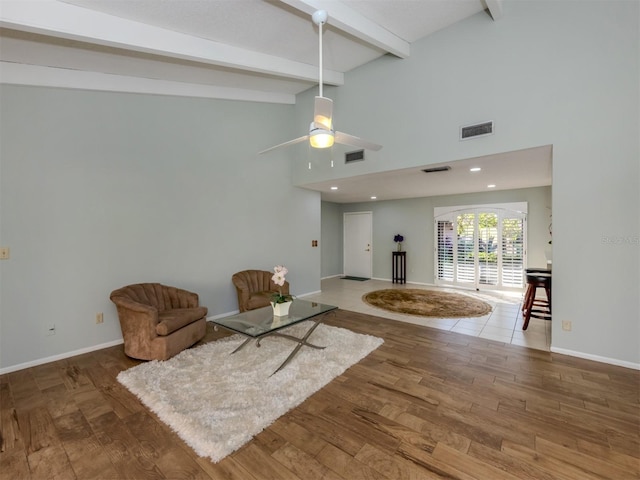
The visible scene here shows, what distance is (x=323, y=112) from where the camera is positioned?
2521 mm

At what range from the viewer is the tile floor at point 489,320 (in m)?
3.75

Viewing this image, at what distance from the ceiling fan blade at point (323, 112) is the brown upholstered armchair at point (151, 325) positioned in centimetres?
260

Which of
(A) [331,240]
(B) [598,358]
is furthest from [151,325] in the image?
(A) [331,240]

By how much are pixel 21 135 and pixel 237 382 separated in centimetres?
348

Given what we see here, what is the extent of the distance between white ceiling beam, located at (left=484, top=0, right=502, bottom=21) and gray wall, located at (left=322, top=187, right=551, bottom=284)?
4.03 meters

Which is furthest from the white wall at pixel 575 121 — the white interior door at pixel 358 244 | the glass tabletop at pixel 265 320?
the white interior door at pixel 358 244

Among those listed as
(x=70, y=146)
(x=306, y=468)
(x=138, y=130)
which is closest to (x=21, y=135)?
(x=70, y=146)

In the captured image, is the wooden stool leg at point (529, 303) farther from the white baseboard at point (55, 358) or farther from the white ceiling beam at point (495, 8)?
the white baseboard at point (55, 358)

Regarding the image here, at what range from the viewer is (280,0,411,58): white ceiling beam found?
281cm

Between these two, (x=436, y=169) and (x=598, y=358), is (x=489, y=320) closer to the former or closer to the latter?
(x=598, y=358)

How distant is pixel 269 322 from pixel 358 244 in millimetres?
6103

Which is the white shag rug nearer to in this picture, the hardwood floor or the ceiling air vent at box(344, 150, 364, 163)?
the hardwood floor

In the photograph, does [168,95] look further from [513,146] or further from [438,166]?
[513,146]

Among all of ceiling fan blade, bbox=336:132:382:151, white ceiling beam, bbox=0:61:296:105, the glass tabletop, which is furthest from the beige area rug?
white ceiling beam, bbox=0:61:296:105
